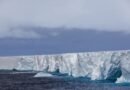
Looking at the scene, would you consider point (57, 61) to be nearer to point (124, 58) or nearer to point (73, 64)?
point (73, 64)

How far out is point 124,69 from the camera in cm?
4500

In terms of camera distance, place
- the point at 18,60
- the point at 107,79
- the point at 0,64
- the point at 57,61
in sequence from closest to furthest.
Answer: the point at 107,79
the point at 57,61
the point at 18,60
the point at 0,64

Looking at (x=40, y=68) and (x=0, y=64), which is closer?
(x=40, y=68)

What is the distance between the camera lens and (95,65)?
47188 millimetres

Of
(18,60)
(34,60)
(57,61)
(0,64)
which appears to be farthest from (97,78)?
(0,64)

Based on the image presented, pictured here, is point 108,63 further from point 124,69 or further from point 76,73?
point 76,73

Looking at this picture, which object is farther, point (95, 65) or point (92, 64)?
point (92, 64)

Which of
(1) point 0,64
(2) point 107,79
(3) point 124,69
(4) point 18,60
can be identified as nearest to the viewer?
(3) point 124,69

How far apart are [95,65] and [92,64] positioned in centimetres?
76

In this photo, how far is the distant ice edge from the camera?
4538 cm

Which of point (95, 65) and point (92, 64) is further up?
point (92, 64)

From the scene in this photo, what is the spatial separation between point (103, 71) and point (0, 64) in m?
29.7

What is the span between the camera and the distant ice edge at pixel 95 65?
45375 mm

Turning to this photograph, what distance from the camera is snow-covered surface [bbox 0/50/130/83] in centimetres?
4538
